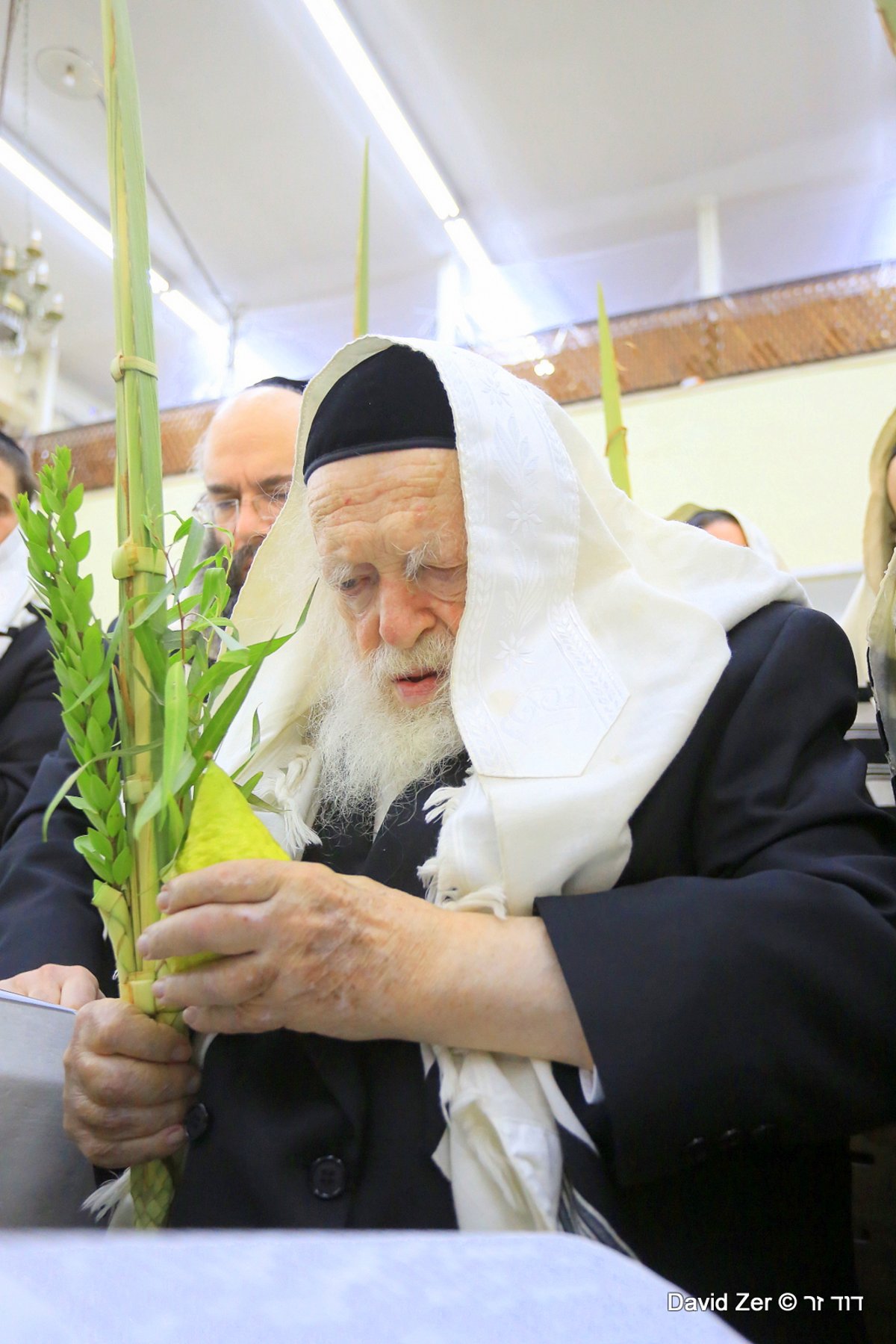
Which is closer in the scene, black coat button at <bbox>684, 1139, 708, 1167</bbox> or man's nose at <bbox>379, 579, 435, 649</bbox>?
black coat button at <bbox>684, 1139, 708, 1167</bbox>

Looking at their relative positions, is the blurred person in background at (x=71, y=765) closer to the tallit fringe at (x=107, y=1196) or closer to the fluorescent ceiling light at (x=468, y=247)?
the tallit fringe at (x=107, y=1196)

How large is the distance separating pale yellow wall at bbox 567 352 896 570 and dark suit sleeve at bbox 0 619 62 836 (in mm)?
5082

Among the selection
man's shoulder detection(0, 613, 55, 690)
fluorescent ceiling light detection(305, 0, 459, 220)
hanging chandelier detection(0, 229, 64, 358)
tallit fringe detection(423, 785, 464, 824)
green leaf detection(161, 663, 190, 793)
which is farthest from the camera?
fluorescent ceiling light detection(305, 0, 459, 220)

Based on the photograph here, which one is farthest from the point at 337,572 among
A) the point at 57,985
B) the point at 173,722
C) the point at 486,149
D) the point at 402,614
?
the point at 486,149

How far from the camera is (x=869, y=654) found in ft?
5.97

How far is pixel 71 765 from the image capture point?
2117 millimetres

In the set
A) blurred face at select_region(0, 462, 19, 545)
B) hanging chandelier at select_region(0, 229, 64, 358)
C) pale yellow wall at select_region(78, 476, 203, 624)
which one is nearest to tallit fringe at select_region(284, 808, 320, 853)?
blurred face at select_region(0, 462, 19, 545)

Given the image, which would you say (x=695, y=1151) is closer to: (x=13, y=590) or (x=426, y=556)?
(x=426, y=556)

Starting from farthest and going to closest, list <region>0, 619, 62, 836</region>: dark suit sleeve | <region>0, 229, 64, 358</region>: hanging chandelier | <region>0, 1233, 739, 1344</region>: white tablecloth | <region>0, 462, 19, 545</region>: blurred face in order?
<region>0, 229, 64, 358</region>: hanging chandelier < <region>0, 462, 19, 545</region>: blurred face < <region>0, 619, 62, 836</region>: dark suit sleeve < <region>0, 1233, 739, 1344</region>: white tablecloth

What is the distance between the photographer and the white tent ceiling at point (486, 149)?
795cm

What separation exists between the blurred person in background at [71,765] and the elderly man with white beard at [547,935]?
387 mm

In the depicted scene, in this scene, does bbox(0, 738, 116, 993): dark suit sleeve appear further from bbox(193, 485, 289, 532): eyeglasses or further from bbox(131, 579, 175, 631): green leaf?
bbox(193, 485, 289, 532): eyeglasses

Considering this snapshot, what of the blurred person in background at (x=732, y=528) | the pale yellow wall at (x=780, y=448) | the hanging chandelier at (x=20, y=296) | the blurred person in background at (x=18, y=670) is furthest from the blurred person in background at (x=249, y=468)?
the hanging chandelier at (x=20, y=296)

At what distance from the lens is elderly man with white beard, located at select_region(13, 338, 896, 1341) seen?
113cm
